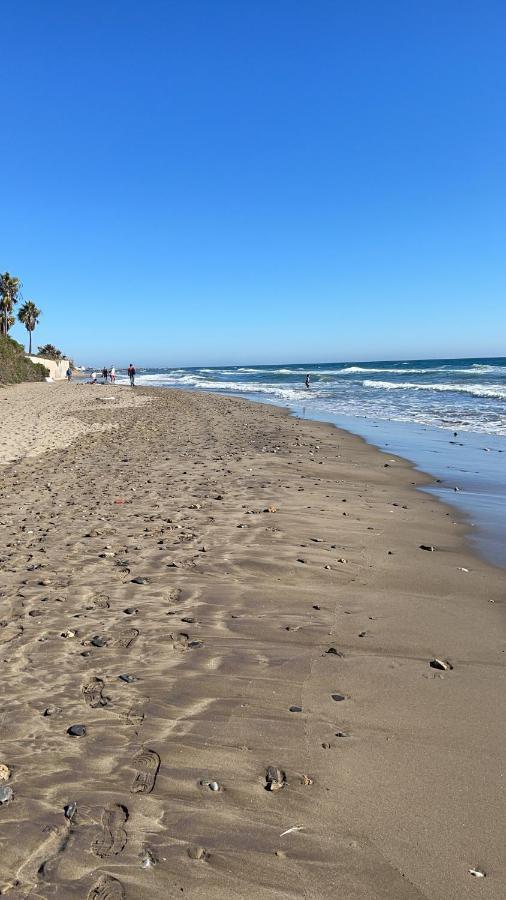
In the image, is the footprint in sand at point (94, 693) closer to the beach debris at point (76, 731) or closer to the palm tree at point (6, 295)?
the beach debris at point (76, 731)

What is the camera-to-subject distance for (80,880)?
2.29m

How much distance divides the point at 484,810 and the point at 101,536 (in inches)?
208

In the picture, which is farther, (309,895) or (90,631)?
(90,631)

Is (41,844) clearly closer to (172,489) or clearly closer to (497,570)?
(497,570)

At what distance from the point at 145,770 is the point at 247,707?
0.81m

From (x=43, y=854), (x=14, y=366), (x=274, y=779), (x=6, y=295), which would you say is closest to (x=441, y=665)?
(x=274, y=779)

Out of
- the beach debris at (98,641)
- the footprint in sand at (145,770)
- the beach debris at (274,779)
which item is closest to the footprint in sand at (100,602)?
the beach debris at (98,641)

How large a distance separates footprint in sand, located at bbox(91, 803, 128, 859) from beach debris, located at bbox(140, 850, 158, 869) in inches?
4.3

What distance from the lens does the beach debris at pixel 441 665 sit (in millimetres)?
4035

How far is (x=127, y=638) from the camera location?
4344mm

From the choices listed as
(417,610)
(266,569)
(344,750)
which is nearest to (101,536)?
(266,569)

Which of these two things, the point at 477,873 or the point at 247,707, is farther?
the point at 247,707

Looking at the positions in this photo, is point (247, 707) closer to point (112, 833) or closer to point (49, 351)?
point (112, 833)

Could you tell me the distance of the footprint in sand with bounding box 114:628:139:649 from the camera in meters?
4.24
